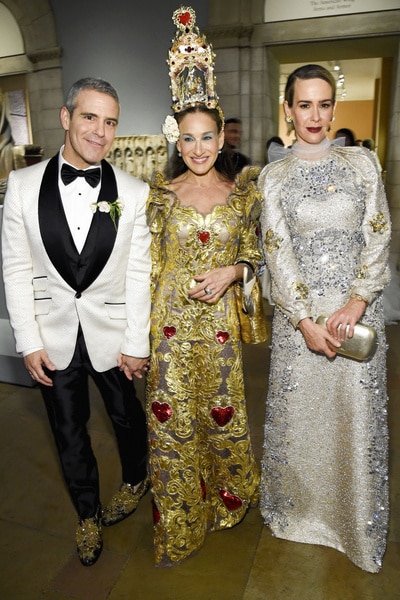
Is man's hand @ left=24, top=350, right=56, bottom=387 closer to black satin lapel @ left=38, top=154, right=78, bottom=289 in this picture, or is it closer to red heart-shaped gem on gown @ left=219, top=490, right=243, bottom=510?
black satin lapel @ left=38, top=154, right=78, bottom=289

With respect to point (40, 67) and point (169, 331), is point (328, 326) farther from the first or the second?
point (40, 67)

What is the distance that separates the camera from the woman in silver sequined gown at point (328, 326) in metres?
1.82

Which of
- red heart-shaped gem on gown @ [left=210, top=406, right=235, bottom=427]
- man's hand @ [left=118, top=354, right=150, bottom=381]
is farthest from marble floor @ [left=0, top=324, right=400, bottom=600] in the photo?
man's hand @ [left=118, top=354, right=150, bottom=381]

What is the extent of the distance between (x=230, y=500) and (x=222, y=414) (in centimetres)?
47

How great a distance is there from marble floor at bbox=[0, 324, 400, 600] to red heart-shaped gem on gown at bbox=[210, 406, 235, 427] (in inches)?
22.5

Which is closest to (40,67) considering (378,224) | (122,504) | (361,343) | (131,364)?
(131,364)

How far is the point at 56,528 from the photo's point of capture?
234 cm

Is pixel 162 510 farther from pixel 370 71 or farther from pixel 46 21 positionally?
pixel 370 71

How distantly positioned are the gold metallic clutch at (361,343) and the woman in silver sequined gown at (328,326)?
0.04m

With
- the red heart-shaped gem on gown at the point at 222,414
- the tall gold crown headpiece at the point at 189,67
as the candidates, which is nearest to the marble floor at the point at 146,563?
the red heart-shaped gem on gown at the point at 222,414

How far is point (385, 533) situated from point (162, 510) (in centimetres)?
92

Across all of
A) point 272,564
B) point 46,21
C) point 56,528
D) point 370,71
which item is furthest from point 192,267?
point 370,71

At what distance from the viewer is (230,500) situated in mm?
2262

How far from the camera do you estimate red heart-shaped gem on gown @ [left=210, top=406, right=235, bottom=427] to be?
208cm
